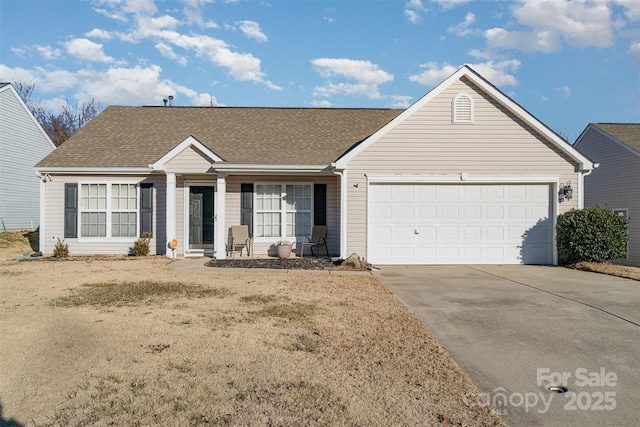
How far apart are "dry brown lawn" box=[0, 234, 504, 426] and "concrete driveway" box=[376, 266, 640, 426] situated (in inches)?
13.8

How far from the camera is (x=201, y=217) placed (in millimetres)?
13547

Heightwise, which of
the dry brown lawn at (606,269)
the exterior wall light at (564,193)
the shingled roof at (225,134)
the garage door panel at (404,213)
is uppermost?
the shingled roof at (225,134)

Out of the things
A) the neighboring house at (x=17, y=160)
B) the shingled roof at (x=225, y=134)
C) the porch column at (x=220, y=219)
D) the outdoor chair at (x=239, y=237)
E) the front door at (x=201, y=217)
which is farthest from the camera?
the neighboring house at (x=17, y=160)

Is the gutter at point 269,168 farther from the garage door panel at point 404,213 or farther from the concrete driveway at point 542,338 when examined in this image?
the concrete driveway at point 542,338

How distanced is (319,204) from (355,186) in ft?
6.59

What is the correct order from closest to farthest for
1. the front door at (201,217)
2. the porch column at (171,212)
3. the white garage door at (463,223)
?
the white garage door at (463,223) → the porch column at (171,212) → the front door at (201,217)

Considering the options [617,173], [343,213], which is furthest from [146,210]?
[617,173]

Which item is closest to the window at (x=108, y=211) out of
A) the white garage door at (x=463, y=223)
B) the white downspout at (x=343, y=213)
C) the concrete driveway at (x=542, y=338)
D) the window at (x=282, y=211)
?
the window at (x=282, y=211)

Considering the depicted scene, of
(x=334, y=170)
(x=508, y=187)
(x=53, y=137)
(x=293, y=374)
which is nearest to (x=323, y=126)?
(x=334, y=170)

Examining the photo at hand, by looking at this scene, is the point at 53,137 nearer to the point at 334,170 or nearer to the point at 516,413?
the point at 334,170

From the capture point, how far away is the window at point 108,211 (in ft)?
44.1

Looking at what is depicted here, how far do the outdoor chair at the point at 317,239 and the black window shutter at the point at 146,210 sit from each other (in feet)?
15.7

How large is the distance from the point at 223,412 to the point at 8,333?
12.0 feet

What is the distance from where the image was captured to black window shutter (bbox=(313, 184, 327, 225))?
44.2ft
